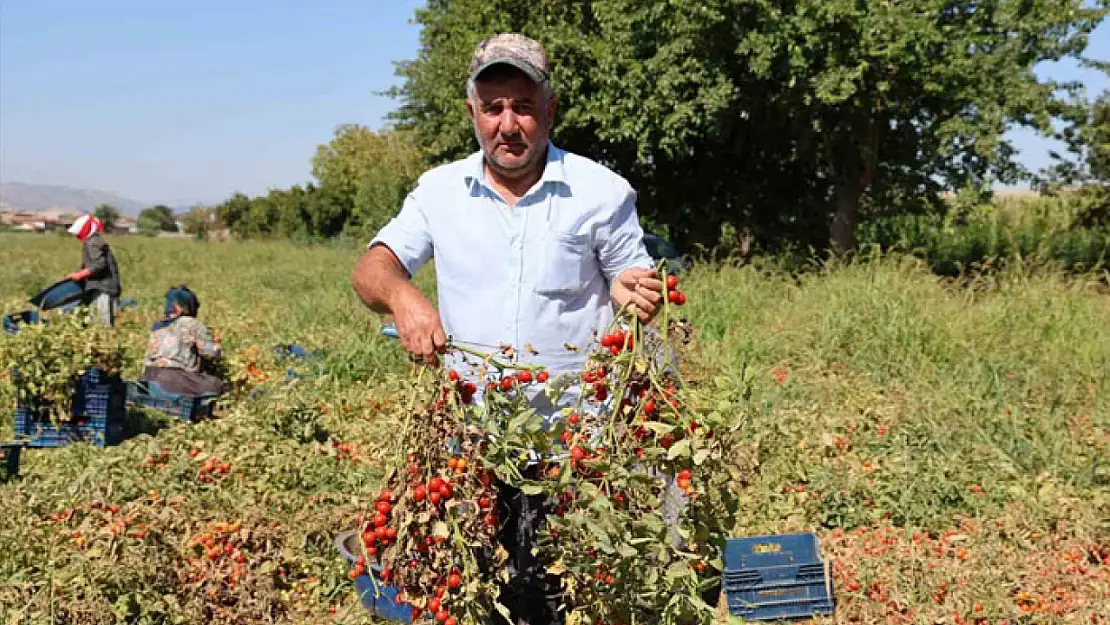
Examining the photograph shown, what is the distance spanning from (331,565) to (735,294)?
5572 millimetres

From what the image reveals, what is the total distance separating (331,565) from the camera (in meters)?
3.95

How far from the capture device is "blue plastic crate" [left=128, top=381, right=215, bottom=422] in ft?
19.4

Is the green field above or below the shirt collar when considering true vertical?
below

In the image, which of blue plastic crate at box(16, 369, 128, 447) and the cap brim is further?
blue plastic crate at box(16, 369, 128, 447)

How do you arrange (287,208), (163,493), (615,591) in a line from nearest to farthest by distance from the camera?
(615,591) → (163,493) → (287,208)

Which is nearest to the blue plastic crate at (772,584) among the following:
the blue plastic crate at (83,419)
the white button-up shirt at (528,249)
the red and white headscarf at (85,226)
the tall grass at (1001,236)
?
the white button-up shirt at (528,249)

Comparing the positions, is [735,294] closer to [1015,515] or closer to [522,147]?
[1015,515]

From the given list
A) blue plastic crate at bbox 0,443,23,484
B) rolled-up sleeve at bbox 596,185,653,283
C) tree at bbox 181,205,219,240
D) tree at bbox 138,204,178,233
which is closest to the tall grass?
blue plastic crate at bbox 0,443,23,484

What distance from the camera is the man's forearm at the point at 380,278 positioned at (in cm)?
210

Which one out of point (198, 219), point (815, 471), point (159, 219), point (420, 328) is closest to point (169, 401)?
point (815, 471)

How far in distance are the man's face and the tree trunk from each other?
11.5 m

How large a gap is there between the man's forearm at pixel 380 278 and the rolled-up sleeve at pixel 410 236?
0.06ft

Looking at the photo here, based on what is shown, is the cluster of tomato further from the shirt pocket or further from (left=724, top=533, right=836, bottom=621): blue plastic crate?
(left=724, top=533, right=836, bottom=621): blue plastic crate

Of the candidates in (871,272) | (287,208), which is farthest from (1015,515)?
(287,208)
